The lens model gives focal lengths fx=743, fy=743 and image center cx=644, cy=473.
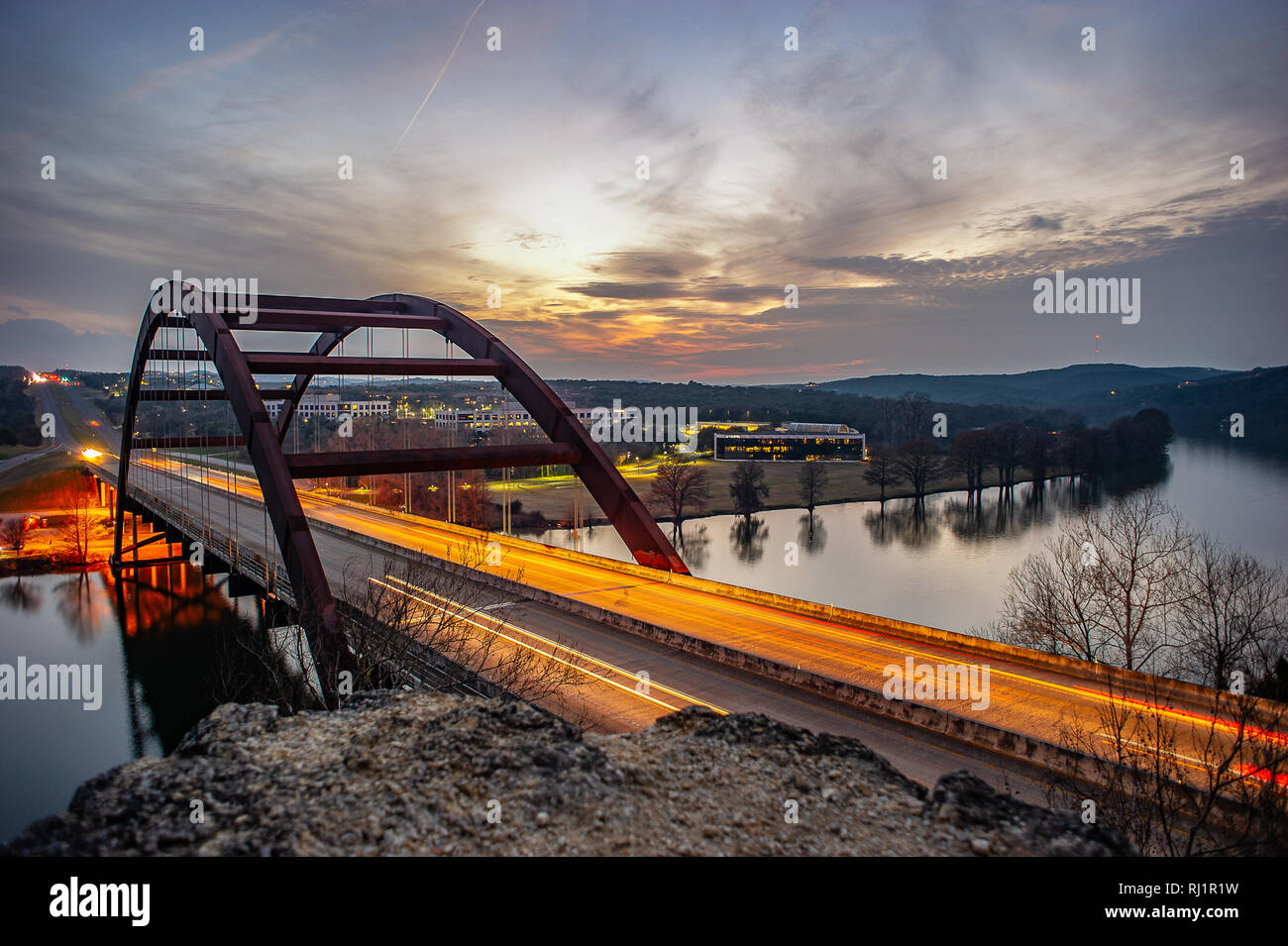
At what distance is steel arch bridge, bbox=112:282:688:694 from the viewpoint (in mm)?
17906

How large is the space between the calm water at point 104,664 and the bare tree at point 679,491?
37334mm

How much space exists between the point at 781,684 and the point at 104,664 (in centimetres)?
2997

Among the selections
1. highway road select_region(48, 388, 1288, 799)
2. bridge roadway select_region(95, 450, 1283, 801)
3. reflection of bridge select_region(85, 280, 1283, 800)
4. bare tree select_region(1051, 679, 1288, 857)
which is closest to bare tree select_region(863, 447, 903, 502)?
reflection of bridge select_region(85, 280, 1283, 800)

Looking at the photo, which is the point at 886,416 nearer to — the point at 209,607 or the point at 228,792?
the point at 209,607

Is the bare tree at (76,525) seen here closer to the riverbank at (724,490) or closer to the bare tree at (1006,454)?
the riverbank at (724,490)

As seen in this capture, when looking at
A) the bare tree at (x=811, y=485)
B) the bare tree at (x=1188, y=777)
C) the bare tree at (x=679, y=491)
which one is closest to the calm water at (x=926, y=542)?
the bare tree at (x=811, y=485)

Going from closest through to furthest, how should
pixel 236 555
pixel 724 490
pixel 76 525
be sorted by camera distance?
pixel 236 555 → pixel 76 525 → pixel 724 490

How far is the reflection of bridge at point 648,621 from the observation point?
1246 centimetres

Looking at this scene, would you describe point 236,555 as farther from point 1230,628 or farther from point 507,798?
point 1230,628

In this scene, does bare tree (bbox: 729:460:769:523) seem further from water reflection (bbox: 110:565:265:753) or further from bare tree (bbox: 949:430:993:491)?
water reflection (bbox: 110:565:265:753)

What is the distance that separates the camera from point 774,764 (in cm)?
648

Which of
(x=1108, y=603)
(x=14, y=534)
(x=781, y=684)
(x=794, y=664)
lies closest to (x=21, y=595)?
(x=14, y=534)

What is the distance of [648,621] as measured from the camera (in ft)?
62.1
